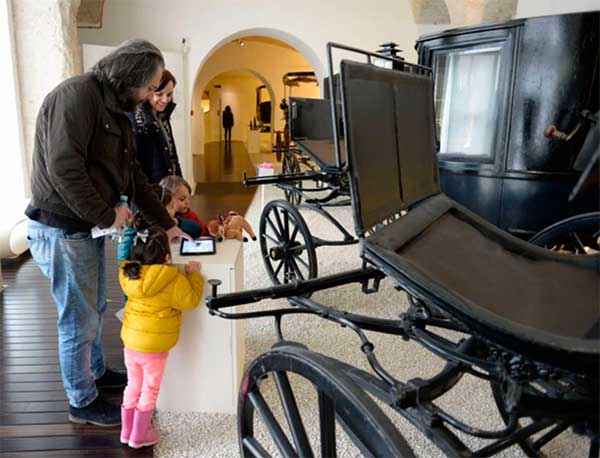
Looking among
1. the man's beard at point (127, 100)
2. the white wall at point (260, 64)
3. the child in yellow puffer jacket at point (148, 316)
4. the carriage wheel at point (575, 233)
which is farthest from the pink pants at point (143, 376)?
the white wall at point (260, 64)

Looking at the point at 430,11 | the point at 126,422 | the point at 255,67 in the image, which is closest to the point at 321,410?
the point at 126,422

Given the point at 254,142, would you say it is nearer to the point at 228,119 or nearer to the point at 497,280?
the point at 228,119

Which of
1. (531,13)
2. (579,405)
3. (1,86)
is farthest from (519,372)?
(1,86)

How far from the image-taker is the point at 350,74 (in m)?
1.32

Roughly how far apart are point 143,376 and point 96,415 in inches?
14.3

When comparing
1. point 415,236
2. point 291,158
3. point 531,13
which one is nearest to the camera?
point 415,236

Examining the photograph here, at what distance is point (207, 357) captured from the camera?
2.26 m

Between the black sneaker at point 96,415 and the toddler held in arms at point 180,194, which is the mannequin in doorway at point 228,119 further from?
the black sneaker at point 96,415

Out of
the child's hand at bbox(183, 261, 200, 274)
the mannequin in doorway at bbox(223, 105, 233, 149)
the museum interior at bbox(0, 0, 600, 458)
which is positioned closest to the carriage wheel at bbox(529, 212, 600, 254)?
the museum interior at bbox(0, 0, 600, 458)

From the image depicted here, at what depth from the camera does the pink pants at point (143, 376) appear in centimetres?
201

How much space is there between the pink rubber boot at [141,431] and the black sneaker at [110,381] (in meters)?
0.51

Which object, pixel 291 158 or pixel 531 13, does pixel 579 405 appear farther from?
pixel 291 158

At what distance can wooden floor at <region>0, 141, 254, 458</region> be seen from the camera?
6.89 ft

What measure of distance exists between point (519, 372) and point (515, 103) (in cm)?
271
